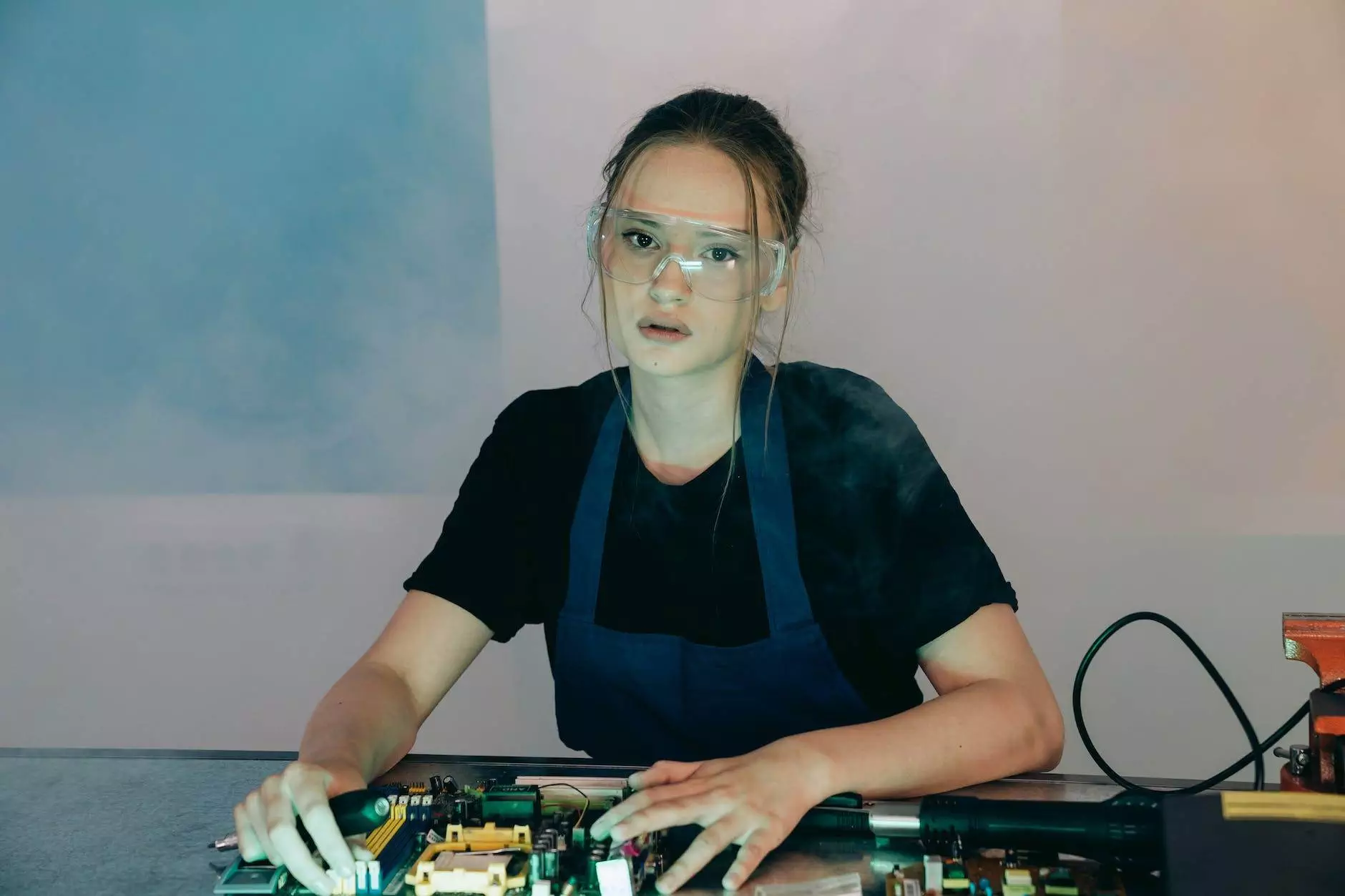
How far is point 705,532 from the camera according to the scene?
2045 millimetres

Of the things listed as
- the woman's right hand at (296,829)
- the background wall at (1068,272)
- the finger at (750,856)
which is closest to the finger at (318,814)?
the woman's right hand at (296,829)

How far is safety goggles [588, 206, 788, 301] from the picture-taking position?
193 centimetres

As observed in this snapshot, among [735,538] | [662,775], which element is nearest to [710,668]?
[735,538]

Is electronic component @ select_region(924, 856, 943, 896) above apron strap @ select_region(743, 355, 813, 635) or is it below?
below

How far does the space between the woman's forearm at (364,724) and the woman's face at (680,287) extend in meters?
0.63

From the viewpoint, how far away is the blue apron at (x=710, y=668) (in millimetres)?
1978

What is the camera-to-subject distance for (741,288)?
1.95 m

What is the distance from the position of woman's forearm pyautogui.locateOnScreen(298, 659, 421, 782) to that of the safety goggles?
0.73 metres

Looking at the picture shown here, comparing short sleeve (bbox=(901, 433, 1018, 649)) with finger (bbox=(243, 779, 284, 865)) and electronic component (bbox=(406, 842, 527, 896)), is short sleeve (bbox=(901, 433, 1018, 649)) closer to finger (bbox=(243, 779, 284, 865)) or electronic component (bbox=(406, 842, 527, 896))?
electronic component (bbox=(406, 842, 527, 896))

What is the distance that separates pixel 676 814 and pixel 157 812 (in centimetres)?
73

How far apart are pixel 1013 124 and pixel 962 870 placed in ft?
6.47

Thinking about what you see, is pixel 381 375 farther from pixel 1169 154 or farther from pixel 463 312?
pixel 1169 154

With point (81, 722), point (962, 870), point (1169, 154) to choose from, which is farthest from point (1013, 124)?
point (81, 722)

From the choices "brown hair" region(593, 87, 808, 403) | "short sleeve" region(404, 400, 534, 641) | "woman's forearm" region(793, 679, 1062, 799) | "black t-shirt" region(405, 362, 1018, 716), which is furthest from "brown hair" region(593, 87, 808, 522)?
"woman's forearm" region(793, 679, 1062, 799)
